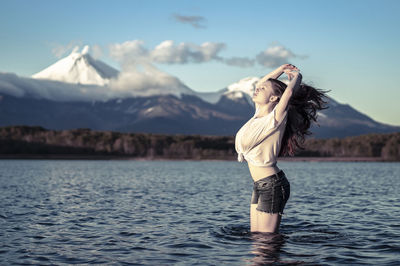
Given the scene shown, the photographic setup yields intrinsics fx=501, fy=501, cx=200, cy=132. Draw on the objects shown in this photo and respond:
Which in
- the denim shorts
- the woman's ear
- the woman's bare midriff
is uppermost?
the woman's ear

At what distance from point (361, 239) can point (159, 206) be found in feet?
37.4

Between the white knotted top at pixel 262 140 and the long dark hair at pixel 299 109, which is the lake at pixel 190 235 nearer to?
the white knotted top at pixel 262 140

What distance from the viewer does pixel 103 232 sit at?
1474cm

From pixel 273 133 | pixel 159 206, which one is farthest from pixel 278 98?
pixel 159 206

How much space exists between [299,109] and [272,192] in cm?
177

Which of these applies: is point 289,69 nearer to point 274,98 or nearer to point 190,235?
point 274,98

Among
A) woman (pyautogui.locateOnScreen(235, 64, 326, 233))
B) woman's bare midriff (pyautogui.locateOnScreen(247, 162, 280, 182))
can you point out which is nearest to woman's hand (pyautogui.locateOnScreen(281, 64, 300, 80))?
woman (pyautogui.locateOnScreen(235, 64, 326, 233))

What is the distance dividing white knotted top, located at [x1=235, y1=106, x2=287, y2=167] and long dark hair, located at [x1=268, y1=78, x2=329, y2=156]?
0.37 meters

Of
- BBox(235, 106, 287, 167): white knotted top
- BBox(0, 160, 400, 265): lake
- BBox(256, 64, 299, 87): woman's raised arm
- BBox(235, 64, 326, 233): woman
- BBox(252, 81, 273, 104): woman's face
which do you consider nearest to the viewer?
BBox(235, 106, 287, 167): white knotted top

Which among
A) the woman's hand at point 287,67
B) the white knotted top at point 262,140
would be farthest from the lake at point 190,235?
the woman's hand at point 287,67

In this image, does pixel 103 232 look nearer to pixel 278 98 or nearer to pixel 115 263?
pixel 115 263

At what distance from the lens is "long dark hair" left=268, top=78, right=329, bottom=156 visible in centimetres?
1005

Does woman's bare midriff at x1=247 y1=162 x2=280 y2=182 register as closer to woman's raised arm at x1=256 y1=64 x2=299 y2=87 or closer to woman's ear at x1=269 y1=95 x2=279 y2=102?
woman's ear at x1=269 y1=95 x2=279 y2=102

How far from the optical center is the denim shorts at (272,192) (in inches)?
397
